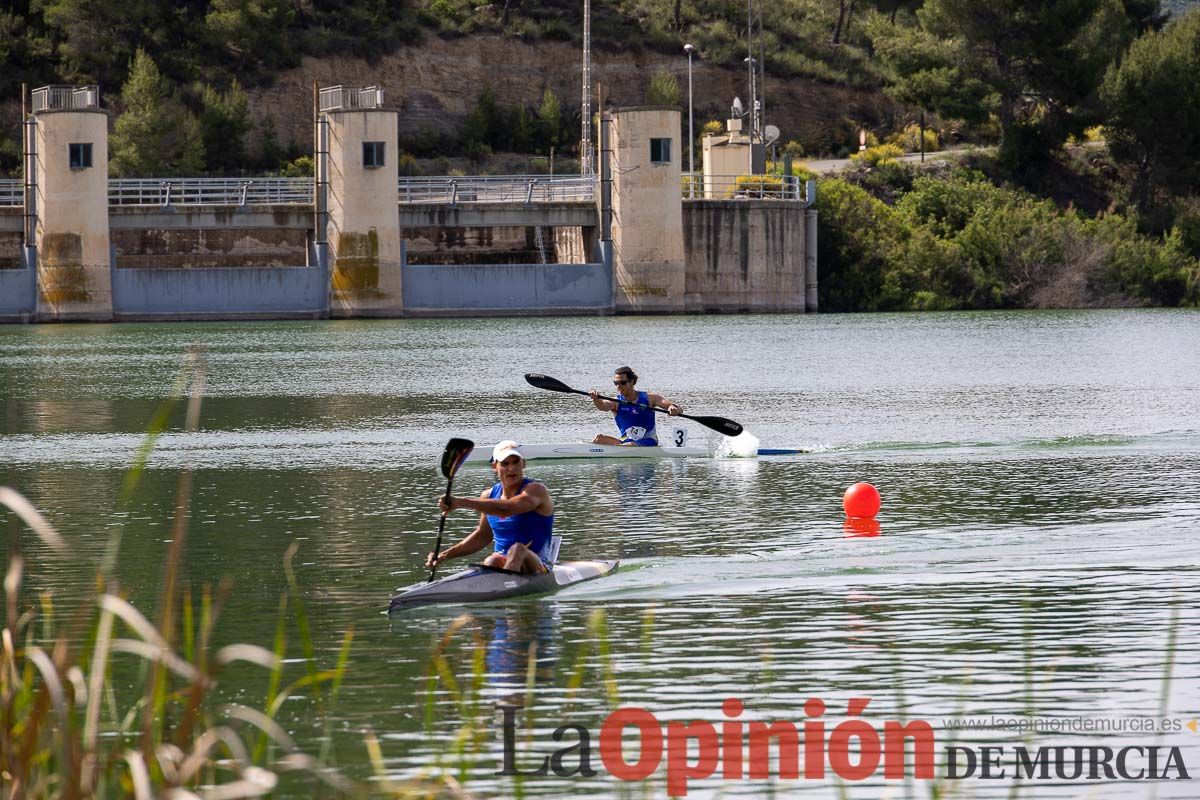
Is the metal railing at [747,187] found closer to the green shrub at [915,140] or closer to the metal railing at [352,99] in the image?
the metal railing at [352,99]

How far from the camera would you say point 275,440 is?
1199 inches

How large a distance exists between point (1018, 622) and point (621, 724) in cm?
438

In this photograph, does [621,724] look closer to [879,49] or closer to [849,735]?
[849,735]

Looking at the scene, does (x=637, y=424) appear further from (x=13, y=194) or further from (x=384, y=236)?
(x=13, y=194)

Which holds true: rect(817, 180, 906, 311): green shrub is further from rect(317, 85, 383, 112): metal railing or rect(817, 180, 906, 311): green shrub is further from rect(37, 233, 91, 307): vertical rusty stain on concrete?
rect(37, 233, 91, 307): vertical rusty stain on concrete

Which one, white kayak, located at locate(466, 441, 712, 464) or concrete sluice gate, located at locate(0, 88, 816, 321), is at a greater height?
concrete sluice gate, located at locate(0, 88, 816, 321)

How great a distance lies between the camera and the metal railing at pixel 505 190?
76375mm

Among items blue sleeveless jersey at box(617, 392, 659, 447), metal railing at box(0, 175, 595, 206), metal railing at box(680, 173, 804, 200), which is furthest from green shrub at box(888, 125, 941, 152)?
blue sleeveless jersey at box(617, 392, 659, 447)

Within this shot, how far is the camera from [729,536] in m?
19.1

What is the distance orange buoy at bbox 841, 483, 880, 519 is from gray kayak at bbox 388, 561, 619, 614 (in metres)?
5.17

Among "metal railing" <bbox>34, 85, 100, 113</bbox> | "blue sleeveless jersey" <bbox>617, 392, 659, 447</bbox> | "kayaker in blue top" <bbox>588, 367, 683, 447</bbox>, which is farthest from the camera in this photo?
"metal railing" <bbox>34, 85, 100, 113</bbox>

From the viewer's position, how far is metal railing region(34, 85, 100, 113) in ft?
238

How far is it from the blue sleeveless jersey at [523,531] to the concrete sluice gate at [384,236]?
5850 centimetres

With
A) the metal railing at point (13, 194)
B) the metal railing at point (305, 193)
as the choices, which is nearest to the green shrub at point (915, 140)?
the metal railing at point (305, 193)
